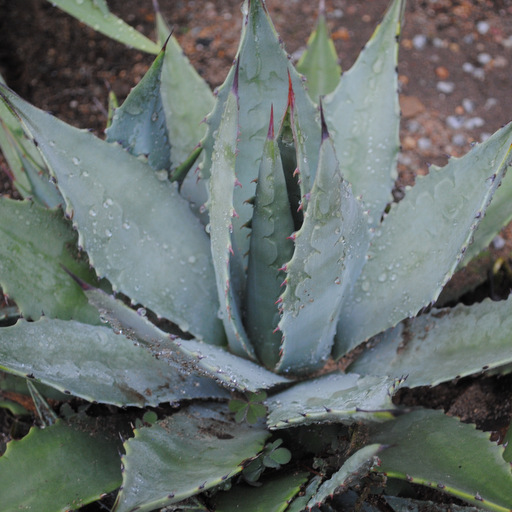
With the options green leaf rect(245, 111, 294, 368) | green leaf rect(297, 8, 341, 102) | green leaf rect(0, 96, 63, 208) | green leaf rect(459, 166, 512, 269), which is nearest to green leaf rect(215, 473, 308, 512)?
green leaf rect(245, 111, 294, 368)

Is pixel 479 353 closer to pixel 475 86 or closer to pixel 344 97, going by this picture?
pixel 344 97

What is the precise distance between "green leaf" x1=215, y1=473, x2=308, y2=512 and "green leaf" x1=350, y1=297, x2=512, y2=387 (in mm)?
242

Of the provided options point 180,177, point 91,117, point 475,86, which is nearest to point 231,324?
point 180,177

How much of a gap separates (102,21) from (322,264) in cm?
72

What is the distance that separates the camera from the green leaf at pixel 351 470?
80 cm

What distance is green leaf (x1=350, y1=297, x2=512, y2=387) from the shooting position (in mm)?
988

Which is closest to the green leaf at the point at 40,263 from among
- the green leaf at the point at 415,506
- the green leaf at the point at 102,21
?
the green leaf at the point at 102,21

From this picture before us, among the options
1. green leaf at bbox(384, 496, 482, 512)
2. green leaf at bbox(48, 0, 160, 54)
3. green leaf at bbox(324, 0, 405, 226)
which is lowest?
green leaf at bbox(384, 496, 482, 512)

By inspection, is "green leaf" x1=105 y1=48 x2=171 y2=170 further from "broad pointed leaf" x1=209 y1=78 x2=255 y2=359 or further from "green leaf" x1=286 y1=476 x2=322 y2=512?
"green leaf" x1=286 y1=476 x2=322 y2=512

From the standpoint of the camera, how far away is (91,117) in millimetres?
1923

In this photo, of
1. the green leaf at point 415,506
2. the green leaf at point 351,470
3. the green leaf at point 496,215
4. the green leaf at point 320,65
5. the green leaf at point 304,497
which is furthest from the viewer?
the green leaf at point 320,65

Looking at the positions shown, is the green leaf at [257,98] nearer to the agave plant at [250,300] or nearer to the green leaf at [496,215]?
the agave plant at [250,300]

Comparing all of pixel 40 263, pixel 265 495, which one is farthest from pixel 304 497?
pixel 40 263

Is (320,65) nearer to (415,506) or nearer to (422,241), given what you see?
(422,241)
